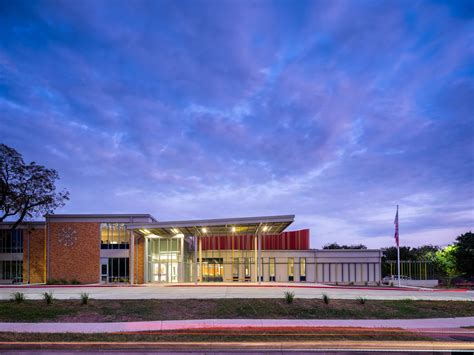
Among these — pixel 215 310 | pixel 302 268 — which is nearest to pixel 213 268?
pixel 302 268

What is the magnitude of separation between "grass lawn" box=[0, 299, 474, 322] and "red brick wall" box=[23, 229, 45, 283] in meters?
24.7

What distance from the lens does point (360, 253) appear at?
161 feet

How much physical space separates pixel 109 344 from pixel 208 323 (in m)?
4.28

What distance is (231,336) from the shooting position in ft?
43.7

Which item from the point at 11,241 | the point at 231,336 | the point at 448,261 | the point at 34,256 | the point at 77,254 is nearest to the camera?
the point at 231,336

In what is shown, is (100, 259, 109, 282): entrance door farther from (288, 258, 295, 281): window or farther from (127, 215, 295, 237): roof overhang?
(288, 258, 295, 281): window

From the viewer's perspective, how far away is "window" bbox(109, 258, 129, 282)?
40.4 metres

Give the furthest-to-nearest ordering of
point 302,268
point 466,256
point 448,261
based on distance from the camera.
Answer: point 448,261 < point 466,256 < point 302,268

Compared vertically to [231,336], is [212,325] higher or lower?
lower

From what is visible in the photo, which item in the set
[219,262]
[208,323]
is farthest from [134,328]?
[219,262]

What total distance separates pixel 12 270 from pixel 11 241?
277 centimetres

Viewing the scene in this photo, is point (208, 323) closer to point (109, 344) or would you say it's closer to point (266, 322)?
point (266, 322)

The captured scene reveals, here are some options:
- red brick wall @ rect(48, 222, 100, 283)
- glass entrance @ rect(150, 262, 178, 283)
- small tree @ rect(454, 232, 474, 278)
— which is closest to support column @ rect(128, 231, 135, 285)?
glass entrance @ rect(150, 262, 178, 283)

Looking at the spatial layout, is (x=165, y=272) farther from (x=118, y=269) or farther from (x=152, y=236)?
(x=118, y=269)
